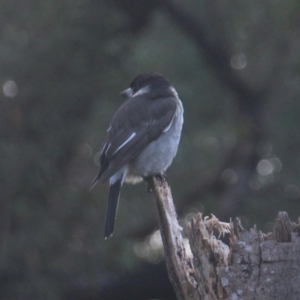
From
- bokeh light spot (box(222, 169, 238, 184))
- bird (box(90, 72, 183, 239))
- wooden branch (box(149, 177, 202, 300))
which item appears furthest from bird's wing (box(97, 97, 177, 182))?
bokeh light spot (box(222, 169, 238, 184))

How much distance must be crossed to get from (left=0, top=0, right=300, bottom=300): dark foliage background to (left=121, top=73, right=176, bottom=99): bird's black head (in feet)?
6.04

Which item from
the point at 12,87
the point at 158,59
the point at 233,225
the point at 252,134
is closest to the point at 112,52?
the point at 158,59

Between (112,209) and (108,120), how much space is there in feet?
12.7

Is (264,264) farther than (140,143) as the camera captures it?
No

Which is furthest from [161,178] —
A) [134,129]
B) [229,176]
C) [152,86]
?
[229,176]

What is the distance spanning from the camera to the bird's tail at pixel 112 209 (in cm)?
558

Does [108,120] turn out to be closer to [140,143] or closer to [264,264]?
[140,143]

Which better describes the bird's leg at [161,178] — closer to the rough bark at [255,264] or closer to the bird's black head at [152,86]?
the bird's black head at [152,86]

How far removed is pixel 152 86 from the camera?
6.62 metres

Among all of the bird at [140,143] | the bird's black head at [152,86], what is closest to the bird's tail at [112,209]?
the bird at [140,143]

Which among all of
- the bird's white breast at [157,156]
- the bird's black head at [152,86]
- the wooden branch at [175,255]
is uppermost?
the bird's black head at [152,86]

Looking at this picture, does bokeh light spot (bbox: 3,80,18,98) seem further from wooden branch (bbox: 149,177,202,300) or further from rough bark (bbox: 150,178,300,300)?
rough bark (bbox: 150,178,300,300)

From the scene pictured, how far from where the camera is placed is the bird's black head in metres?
6.45

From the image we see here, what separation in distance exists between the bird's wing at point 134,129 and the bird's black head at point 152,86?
0.12 m
